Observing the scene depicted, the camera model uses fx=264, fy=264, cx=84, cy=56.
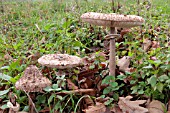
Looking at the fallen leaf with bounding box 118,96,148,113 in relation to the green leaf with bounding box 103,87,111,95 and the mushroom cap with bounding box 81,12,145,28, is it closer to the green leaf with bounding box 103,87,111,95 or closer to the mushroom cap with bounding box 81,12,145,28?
the green leaf with bounding box 103,87,111,95

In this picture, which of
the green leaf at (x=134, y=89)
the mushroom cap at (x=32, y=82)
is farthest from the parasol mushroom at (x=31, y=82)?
the green leaf at (x=134, y=89)

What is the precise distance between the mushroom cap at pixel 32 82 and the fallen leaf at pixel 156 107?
0.99m

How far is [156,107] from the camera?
239 centimetres

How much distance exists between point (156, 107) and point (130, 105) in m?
0.23

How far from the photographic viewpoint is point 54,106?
2648 mm

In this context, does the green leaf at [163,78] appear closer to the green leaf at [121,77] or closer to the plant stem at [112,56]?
the green leaf at [121,77]

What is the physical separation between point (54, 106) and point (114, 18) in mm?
1061

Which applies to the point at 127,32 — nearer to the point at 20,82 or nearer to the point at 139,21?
the point at 139,21

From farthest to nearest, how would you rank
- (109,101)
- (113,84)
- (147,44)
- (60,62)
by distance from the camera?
(147,44)
(60,62)
(113,84)
(109,101)

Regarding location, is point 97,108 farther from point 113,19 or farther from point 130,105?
point 113,19

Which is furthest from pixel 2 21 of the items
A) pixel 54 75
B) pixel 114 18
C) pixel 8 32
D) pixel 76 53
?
pixel 114 18

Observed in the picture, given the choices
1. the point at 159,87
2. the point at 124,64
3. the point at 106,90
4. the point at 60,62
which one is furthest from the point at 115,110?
the point at 60,62

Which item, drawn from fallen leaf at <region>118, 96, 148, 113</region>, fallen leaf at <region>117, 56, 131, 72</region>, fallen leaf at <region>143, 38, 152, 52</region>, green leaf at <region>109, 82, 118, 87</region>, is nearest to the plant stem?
green leaf at <region>109, 82, 118, 87</region>

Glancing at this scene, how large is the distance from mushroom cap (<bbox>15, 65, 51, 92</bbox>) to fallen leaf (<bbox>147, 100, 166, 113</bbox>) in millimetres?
988
